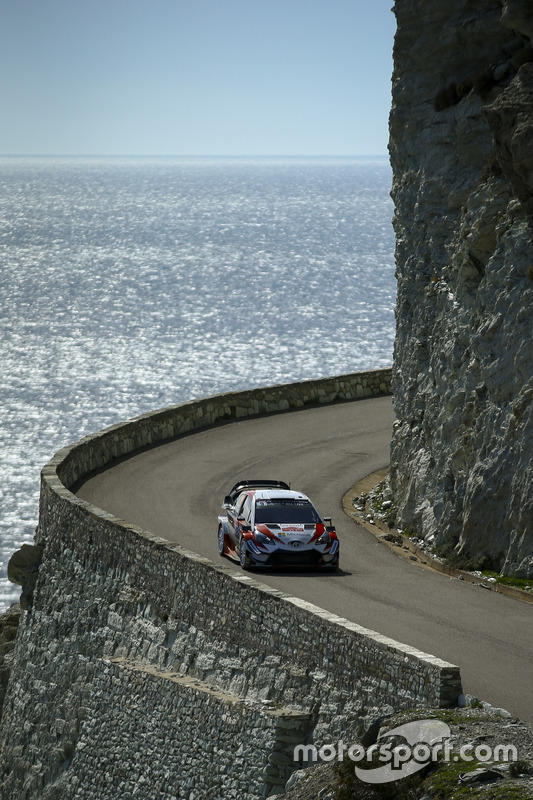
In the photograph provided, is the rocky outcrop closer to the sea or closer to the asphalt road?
the asphalt road

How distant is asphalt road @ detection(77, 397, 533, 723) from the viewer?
16719mm

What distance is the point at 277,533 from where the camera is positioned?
21781mm

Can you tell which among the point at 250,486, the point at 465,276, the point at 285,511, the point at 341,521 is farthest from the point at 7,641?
the point at 465,276

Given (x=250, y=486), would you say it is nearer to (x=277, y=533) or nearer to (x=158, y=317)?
(x=277, y=533)

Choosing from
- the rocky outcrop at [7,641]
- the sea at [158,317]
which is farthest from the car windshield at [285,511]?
the sea at [158,317]

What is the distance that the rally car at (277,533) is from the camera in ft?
71.0

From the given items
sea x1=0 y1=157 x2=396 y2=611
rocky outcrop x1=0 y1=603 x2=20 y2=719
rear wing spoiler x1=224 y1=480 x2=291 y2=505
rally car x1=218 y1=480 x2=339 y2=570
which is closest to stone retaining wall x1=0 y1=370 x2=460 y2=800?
rocky outcrop x1=0 y1=603 x2=20 y2=719

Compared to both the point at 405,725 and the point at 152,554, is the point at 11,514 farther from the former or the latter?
the point at 405,725

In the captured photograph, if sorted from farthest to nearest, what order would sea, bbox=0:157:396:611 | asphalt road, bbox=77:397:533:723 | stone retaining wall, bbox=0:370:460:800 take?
1. sea, bbox=0:157:396:611
2. asphalt road, bbox=77:397:533:723
3. stone retaining wall, bbox=0:370:460:800

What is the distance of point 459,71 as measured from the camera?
26109mm

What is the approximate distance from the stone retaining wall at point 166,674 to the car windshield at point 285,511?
2631 millimetres

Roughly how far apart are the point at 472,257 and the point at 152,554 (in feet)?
31.4

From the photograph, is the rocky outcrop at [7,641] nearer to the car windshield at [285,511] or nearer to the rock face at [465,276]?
the car windshield at [285,511]

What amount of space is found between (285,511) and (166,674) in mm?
4732
